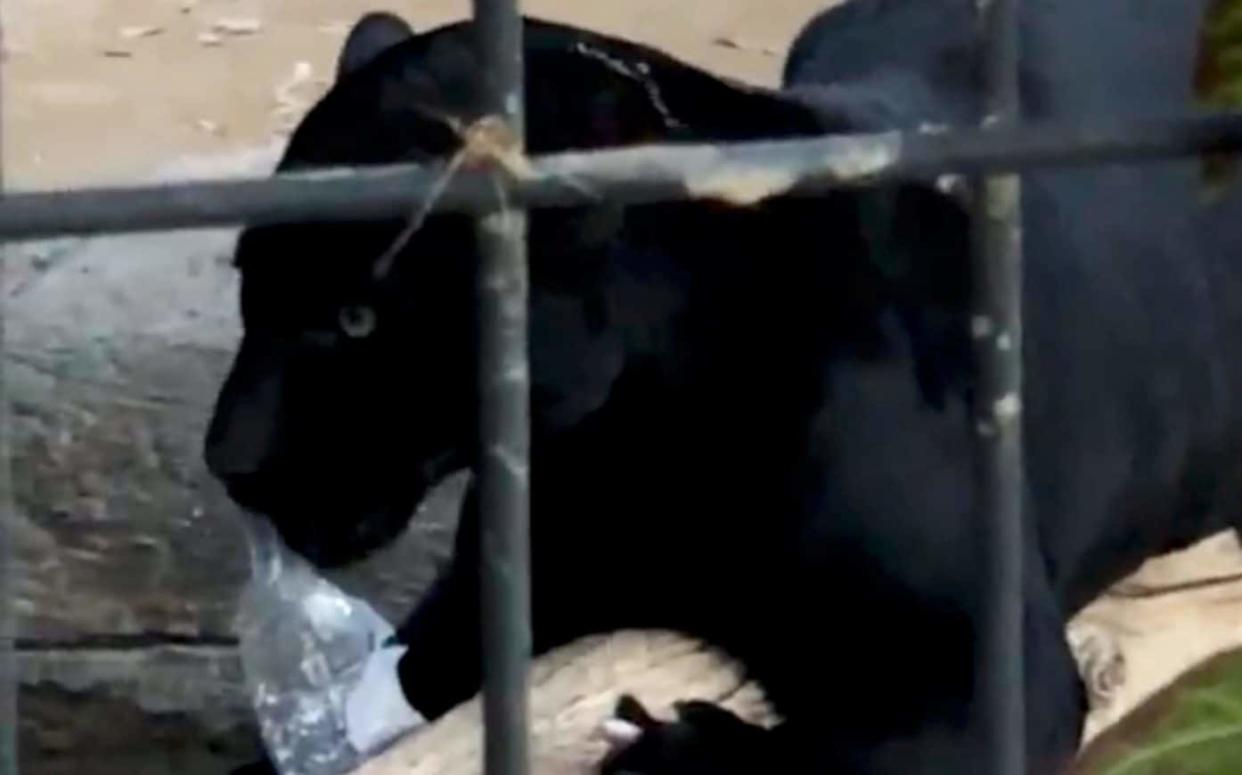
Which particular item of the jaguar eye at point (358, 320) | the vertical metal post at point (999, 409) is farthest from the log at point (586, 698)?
the vertical metal post at point (999, 409)

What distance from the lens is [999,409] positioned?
745 millimetres

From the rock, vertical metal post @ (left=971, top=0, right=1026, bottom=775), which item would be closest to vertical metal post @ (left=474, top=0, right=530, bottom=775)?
vertical metal post @ (left=971, top=0, right=1026, bottom=775)

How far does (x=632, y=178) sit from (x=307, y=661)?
35.4 inches

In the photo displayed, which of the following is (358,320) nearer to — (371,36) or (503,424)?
(371,36)

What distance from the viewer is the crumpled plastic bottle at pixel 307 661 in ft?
4.86

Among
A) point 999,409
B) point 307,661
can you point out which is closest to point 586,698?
point 307,661

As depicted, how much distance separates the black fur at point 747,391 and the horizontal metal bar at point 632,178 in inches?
17.3

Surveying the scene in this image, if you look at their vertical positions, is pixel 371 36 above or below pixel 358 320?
above

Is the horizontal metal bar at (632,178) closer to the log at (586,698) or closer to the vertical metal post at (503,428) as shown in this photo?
the vertical metal post at (503,428)

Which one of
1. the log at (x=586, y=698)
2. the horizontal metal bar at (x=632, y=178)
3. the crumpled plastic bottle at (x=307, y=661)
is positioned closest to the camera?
the horizontal metal bar at (x=632, y=178)

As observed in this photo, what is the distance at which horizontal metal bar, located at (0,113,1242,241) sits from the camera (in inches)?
25.4

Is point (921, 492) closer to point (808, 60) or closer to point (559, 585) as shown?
point (559, 585)

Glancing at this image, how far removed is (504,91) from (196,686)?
1.24m

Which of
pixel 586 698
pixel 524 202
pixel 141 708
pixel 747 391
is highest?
pixel 524 202
